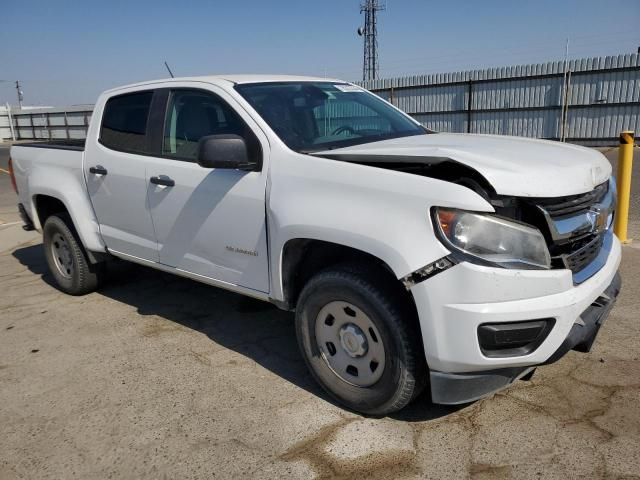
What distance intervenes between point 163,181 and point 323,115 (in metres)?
1.18

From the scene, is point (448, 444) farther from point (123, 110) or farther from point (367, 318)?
point (123, 110)

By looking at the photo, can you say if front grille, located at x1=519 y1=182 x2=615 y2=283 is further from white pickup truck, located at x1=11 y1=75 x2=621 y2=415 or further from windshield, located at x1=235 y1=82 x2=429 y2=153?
windshield, located at x1=235 y1=82 x2=429 y2=153

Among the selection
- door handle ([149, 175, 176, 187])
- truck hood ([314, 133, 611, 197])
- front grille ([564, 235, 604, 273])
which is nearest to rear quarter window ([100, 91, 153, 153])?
door handle ([149, 175, 176, 187])

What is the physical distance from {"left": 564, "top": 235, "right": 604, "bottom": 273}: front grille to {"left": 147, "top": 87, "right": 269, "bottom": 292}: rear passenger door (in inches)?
62.8

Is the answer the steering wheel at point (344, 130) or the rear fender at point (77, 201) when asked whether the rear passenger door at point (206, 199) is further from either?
the rear fender at point (77, 201)

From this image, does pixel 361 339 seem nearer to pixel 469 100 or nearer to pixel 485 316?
pixel 485 316

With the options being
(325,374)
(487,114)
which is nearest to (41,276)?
(325,374)

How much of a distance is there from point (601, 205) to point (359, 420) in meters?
1.71

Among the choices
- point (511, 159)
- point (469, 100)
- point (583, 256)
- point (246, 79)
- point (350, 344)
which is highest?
point (246, 79)

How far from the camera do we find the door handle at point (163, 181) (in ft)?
12.1

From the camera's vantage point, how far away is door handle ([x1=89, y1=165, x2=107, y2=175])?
429 centimetres

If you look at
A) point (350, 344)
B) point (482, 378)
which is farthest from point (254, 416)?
point (482, 378)

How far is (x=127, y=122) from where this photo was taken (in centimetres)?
429

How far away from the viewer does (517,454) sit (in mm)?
2572
